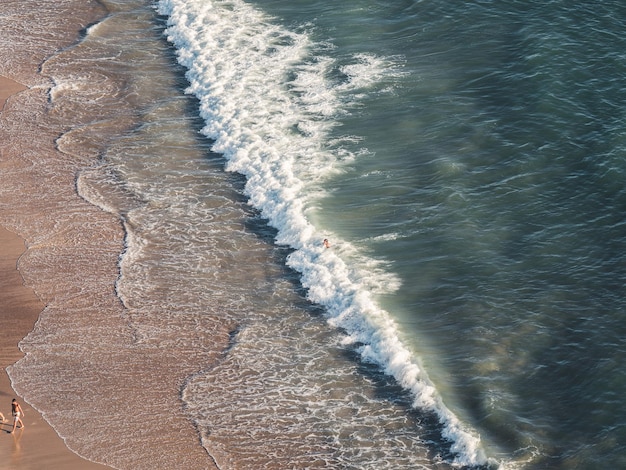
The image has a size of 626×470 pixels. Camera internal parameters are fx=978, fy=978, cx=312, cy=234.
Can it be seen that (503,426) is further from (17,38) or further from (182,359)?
(17,38)

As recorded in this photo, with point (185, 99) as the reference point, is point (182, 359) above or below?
below

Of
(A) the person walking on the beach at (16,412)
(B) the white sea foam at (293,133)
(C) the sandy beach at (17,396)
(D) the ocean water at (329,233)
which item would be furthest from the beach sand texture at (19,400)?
(B) the white sea foam at (293,133)

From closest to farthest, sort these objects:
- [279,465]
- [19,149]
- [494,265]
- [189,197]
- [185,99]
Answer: [279,465] → [494,265] → [189,197] → [19,149] → [185,99]

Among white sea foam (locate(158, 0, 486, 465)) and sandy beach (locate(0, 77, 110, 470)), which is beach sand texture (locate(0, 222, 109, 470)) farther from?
white sea foam (locate(158, 0, 486, 465))

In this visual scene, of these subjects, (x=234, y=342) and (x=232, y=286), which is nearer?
(x=234, y=342)

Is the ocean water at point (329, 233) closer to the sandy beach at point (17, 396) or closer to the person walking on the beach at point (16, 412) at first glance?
the sandy beach at point (17, 396)

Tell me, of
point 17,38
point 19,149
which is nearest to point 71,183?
point 19,149
